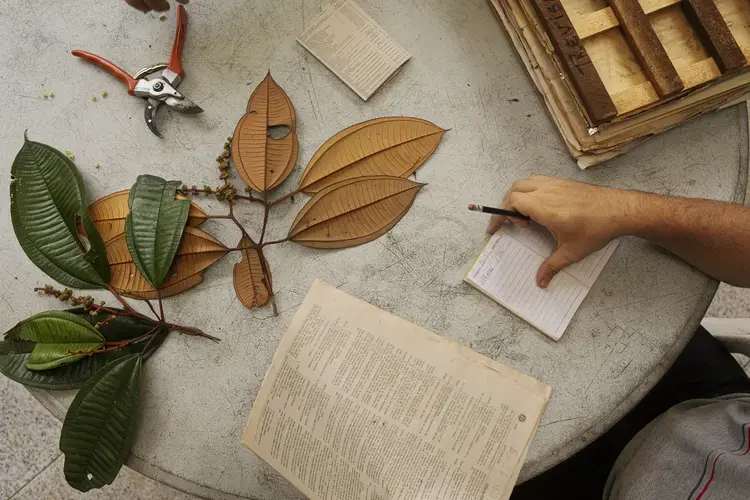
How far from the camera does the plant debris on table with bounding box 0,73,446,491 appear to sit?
0.87 meters

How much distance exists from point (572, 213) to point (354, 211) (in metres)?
0.38

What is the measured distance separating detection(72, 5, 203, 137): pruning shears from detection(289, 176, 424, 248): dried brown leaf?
306 millimetres

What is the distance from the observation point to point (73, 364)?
2.92ft

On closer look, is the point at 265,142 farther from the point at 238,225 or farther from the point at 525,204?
the point at 525,204

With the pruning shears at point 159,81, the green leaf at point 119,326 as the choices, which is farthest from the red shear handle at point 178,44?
the green leaf at point 119,326

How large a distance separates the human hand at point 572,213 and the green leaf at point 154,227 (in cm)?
60

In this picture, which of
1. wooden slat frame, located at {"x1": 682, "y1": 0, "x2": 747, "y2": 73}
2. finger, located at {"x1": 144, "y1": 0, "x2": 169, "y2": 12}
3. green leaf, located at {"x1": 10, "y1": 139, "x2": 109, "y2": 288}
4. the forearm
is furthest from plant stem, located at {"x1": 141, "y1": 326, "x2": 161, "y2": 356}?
wooden slat frame, located at {"x1": 682, "y1": 0, "x2": 747, "y2": 73}

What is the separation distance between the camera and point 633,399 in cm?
85

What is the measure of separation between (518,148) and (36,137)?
939 millimetres

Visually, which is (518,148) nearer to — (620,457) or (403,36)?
(403,36)

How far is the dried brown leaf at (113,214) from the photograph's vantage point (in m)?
0.94

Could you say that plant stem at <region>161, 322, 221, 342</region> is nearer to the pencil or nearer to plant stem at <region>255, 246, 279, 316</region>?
plant stem at <region>255, 246, 279, 316</region>

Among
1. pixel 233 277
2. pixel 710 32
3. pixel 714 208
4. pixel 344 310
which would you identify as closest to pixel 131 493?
pixel 233 277

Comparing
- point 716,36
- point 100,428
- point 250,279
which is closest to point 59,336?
point 100,428
